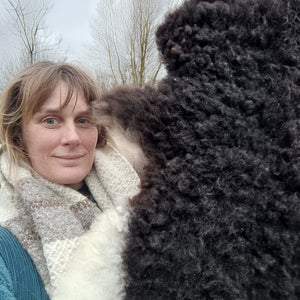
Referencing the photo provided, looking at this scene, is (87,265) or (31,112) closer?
(87,265)

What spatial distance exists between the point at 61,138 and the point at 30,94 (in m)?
0.19

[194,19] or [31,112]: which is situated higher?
[194,19]

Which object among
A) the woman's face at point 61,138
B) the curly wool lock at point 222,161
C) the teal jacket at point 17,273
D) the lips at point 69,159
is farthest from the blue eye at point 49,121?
the curly wool lock at point 222,161

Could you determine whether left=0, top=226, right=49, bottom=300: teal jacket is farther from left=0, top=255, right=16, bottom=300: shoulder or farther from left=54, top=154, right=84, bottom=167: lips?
left=54, top=154, right=84, bottom=167: lips

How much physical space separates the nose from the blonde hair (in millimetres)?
70

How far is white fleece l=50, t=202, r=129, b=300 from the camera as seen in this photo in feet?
1.49

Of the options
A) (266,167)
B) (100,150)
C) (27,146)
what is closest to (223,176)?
(266,167)

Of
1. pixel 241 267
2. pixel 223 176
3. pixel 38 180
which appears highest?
pixel 223 176

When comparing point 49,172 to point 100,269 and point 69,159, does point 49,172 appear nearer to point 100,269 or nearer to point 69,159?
point 69,159

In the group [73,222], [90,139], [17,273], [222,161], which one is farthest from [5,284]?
[222,161]

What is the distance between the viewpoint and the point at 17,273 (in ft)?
2.72

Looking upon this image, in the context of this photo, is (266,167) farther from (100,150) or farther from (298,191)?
(100,150)

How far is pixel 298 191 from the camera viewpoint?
0.47m

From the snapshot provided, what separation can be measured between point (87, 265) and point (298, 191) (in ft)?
1.09
